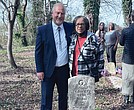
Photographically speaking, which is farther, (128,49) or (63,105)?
(128,49)

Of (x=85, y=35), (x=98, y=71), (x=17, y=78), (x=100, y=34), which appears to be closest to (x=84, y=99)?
(x=98, y=71)

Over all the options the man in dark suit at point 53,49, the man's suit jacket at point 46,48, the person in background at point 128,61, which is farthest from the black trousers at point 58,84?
the person in background at point 128,61

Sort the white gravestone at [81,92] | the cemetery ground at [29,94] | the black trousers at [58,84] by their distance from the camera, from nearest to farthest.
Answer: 1. the white gravestone at [81,92]
2. the black trousers at [58,84]
3. the cemetery ground at [29,94]

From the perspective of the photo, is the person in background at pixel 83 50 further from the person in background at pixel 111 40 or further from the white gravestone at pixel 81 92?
the person in background at pixel 111 40

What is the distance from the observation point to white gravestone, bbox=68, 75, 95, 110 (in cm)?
517

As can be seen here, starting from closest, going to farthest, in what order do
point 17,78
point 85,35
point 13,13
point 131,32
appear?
point 85,35
point 131,32
point 17,78
point 13,13

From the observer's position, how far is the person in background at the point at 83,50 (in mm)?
5055

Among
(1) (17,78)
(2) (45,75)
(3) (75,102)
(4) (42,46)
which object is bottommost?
(1) (17,78)

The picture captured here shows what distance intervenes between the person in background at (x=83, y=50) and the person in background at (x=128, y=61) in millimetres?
2015

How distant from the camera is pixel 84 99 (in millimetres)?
5285

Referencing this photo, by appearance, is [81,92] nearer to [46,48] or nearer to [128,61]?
[46,48]

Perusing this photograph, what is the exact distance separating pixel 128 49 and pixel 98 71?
203cm

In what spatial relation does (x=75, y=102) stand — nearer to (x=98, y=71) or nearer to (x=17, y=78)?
(x=98, y=71)

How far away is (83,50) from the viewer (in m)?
5.08
